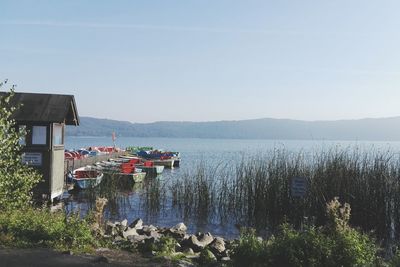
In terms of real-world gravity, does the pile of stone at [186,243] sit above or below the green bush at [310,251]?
below

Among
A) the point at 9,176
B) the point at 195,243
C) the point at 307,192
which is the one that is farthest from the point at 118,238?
the point at 307,192

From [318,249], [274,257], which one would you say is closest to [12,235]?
[274,257]

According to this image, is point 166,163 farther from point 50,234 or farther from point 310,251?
point 310,251

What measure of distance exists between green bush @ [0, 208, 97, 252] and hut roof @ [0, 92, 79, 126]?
7724 millimetres

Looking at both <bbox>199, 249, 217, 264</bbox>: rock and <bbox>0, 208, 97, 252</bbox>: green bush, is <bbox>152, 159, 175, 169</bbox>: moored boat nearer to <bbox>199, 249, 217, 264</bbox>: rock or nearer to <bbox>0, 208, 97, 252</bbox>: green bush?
<bbox>0, 208, 97, 252</bbox>: green bush

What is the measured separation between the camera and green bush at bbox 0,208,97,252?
7.49 metres

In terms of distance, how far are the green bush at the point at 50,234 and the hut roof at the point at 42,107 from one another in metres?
7.72

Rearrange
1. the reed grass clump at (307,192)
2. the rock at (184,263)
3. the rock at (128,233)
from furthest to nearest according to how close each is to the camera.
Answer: the reed grass clump at (307,192) < the rock at (128,233) < the rock at (184,263)

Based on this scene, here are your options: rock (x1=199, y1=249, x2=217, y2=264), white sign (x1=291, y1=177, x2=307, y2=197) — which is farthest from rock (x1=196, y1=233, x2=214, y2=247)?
white sign (x1=291, y1=177, x2=307, y2=197)

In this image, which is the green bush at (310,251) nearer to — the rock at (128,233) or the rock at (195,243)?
the rock at (195,243)

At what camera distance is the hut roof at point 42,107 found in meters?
15.7

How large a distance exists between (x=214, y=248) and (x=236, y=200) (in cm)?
747

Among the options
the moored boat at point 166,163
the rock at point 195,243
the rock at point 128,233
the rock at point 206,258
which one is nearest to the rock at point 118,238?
the rock at point 128,233

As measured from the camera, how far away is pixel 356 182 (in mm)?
13984
